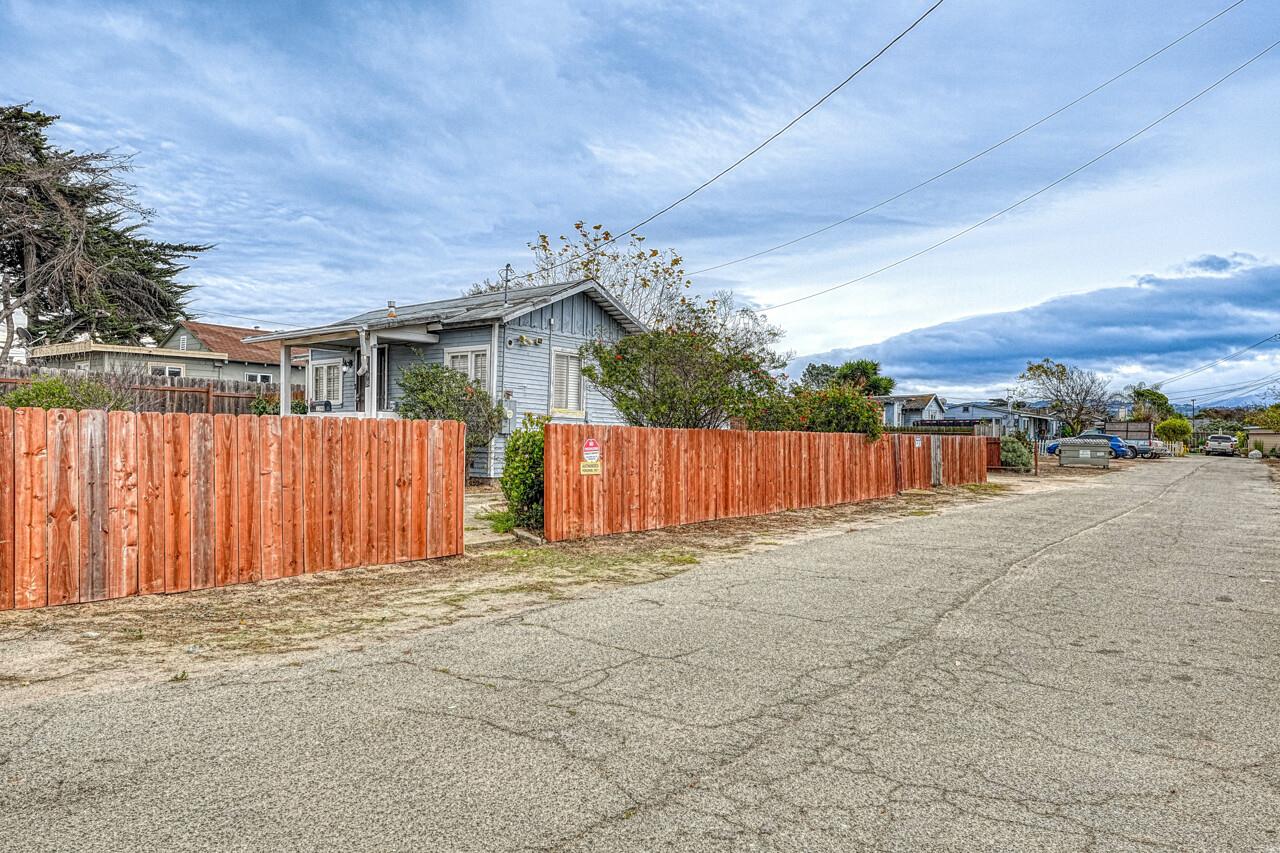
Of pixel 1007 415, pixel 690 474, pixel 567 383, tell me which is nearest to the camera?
pixel 690 474

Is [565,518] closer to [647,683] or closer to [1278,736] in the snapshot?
[647,683]

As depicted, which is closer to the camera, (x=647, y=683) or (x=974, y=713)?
(x=974, y=713)

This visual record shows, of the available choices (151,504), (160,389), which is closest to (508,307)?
(160,389)

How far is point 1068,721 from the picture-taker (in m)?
4.46

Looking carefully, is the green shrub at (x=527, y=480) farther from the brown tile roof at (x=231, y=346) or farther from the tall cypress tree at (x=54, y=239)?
the brown tile roof at (x=231, y=346)

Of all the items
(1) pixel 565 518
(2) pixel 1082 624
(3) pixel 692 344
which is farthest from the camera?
(3) pixel 692 344

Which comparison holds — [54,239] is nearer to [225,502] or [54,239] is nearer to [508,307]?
[508,307]

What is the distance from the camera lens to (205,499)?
771 cm

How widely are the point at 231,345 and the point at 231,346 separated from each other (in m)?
0.22

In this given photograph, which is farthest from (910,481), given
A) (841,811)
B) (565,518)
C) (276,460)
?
(841,811)

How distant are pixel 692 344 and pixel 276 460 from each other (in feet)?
25.3

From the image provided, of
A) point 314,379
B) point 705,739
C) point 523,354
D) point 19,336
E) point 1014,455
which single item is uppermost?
point 19,336

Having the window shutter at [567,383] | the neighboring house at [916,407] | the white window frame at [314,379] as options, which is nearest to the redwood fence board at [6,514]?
the window shutter at [567,383]

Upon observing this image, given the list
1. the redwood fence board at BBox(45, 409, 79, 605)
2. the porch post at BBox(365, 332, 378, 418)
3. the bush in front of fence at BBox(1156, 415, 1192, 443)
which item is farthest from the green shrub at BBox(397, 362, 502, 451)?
the bush in front of fence at BBox(1156, 415, 1192, 443)
